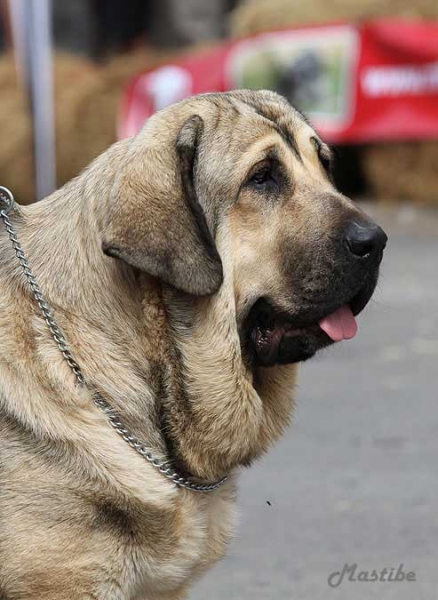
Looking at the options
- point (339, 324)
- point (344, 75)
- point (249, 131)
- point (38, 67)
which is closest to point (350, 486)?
point (339, 324)

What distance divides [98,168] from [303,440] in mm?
3197

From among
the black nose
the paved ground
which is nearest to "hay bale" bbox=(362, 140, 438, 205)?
the paved ground

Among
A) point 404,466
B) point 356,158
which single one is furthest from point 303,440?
point 356,158

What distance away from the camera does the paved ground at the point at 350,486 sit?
5059 millimetres

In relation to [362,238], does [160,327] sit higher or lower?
lower

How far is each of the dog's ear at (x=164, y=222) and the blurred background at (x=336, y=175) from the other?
70.9 inches

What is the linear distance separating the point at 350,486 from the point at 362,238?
2.59 meters

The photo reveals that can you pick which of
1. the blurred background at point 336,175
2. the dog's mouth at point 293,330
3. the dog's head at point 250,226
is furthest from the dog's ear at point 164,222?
the blurred background at point 336,175

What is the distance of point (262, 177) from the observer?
383 cm

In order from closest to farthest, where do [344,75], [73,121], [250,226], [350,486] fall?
[250,226] → [350,486] → [344,75] → [73,121]

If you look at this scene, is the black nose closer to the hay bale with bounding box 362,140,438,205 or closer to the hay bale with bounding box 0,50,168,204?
the hay bale with bounding box 362,140,438,205

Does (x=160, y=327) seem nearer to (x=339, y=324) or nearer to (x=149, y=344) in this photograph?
(x=149, y=344)

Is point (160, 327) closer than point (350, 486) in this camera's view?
Yes

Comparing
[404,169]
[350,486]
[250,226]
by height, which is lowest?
[404,169]
